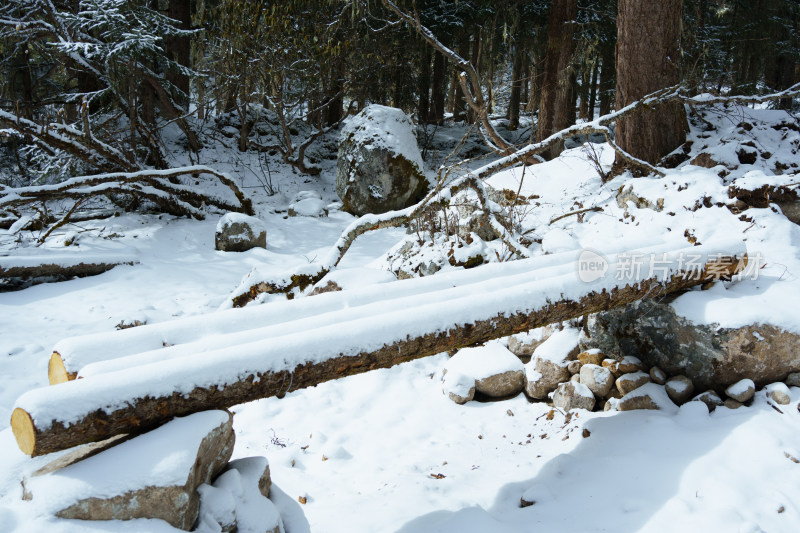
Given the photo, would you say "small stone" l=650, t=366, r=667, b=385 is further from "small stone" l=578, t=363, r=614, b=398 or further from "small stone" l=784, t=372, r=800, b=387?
"small stone" l=784, t=372, r=800, b=387

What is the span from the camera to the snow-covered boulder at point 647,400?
3186mm

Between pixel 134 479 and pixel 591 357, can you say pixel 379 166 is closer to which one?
pixel 591 357

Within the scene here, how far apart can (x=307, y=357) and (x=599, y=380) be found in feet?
7.57

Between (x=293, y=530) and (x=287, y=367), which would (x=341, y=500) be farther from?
(x=287, y=367)

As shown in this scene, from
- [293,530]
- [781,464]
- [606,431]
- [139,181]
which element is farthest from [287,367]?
[139,181]

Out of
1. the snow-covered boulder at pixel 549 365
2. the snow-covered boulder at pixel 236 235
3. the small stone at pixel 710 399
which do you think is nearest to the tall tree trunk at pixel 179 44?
the snow-covered boulder at pixel 236 235

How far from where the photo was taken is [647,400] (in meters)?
3.23

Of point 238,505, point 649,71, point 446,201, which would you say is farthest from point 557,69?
point 238,505

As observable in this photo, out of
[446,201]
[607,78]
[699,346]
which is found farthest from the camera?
[607,78]

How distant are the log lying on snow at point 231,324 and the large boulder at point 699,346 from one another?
0.78 metres

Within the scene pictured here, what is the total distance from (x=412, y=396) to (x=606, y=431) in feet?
5.19

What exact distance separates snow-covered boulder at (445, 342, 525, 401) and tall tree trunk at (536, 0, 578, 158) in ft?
17.8

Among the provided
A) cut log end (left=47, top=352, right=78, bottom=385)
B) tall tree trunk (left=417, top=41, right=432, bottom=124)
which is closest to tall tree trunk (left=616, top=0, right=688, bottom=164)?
cut log end (left=47, top=352, right=78, bottom=385)

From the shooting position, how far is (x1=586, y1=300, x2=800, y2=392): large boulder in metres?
2.99
